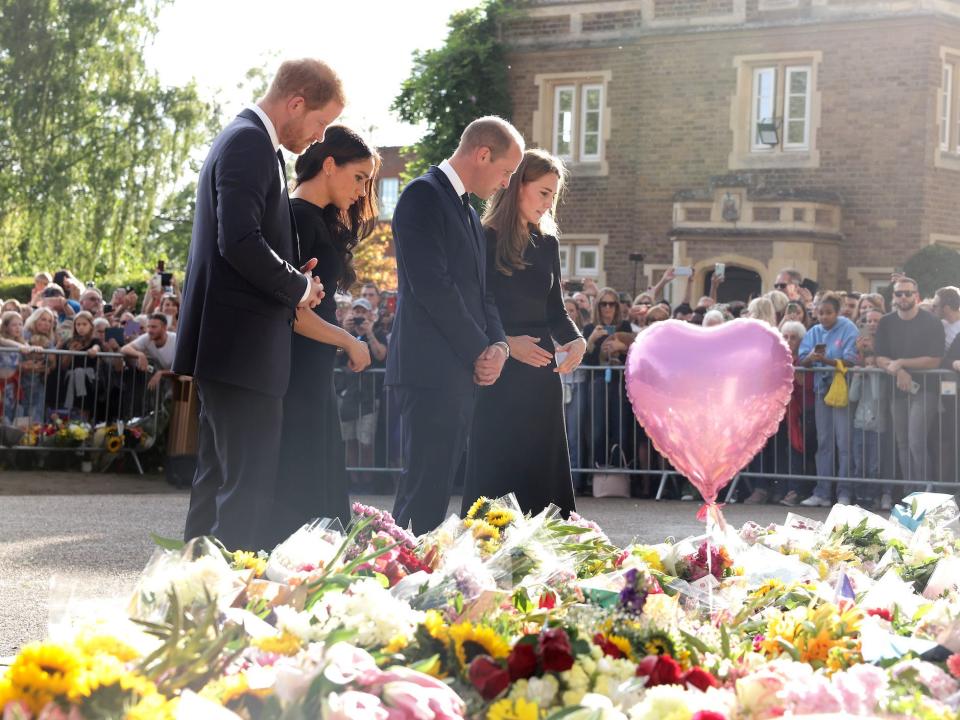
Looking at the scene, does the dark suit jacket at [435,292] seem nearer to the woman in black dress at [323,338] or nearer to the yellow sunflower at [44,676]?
the woman in black dress at [323,338]

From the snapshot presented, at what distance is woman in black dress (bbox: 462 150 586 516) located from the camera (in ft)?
20.4

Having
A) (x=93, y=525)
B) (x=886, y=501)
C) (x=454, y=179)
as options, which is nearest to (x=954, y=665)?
(x=454, y=179)

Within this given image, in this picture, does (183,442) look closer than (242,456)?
No

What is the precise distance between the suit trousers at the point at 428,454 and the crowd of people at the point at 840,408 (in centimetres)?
657

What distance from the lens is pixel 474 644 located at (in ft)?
8.42

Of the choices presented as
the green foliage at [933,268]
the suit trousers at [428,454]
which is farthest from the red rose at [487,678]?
the green foliage at [933,268]

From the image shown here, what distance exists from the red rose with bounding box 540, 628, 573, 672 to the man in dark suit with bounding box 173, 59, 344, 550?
2173 mm

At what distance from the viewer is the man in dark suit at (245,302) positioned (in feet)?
15.0

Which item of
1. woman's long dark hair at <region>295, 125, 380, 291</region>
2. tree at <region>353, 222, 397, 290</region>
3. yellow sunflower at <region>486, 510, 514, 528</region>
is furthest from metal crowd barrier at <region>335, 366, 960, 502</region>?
tree at <region>353, 222, 397, 290</region>

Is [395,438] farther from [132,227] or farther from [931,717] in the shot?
[132,227]

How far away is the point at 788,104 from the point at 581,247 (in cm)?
493

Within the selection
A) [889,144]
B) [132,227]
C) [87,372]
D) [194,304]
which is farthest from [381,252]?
[194,304]

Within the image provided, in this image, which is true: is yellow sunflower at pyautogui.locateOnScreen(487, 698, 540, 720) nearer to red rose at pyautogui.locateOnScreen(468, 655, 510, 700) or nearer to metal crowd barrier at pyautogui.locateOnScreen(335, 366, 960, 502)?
red rose at pyautogui.locateOnScreen(468, 655, 510, 700)

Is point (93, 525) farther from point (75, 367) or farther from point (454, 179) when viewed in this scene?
point (454, 179)
